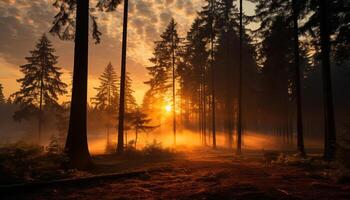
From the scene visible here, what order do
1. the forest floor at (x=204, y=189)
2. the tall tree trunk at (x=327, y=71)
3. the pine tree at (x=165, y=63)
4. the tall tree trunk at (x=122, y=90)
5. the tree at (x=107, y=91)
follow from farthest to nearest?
the tree at (x=107, y=91) → the pine tree at (x=165, y=63) → the tall tree trunk at (x=122, y=90) → the tall tree trunk at (x=327, y=71) → the forest floor at (x=204, y=189)

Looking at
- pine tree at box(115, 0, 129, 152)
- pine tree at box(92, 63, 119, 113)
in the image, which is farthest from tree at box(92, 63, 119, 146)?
pine tree at box(115, 0, 129, 152)

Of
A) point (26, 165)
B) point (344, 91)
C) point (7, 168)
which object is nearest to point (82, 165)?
point (26, 165)

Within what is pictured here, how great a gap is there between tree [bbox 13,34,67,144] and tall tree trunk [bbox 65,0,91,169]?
2890 cm

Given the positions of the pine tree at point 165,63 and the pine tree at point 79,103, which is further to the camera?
the pine tree at point 165,63

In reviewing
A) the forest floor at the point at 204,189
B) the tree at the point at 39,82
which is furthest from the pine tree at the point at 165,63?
the forest floor at the point at 204,189

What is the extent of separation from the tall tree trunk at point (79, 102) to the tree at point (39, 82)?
28897 mm

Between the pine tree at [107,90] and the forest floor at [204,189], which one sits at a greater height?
the pine tree at [107,90]

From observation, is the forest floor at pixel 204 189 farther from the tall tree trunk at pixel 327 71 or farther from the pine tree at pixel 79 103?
the tall tree trunk at pixel 327 71

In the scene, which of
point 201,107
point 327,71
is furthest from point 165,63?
point 327,71

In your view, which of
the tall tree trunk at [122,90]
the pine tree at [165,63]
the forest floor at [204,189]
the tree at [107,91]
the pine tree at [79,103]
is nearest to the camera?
the forest floor at [204,189]

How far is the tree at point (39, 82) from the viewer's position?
3784cm

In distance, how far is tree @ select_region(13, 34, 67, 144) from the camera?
124 ft

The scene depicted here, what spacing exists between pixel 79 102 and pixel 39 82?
1206 inches

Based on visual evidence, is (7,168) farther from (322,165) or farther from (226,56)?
(226,56)
